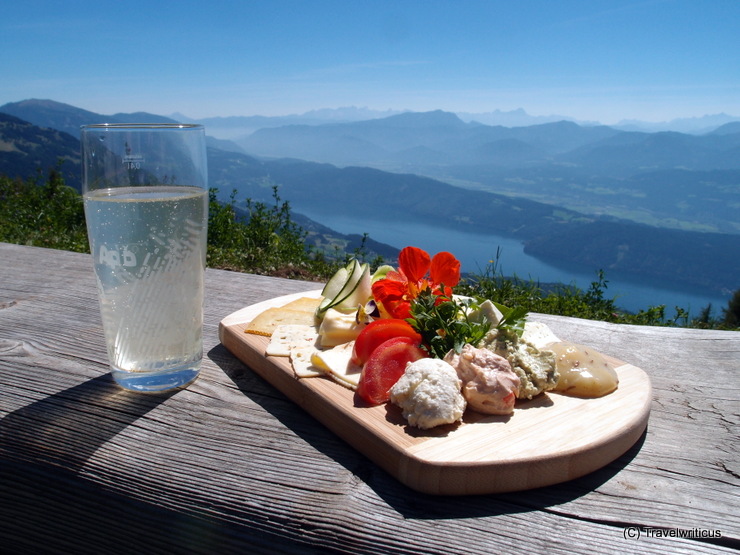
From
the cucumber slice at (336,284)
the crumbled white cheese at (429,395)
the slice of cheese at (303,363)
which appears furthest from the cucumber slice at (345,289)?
the crumbled white cheese at (429,395)

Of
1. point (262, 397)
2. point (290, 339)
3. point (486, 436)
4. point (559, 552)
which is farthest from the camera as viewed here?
point (290, 339)

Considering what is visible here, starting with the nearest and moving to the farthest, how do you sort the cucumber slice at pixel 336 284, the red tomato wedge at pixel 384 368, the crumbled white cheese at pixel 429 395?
the crumbled white cheese at pixel 429 395, the red tomato wedge at pixel 384 368, the cucumber slice at pixel 336 284

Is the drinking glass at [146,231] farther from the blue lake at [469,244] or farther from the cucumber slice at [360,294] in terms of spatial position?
the blue lake at [469,244]

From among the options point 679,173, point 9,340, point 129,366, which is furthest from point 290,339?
point 679,173

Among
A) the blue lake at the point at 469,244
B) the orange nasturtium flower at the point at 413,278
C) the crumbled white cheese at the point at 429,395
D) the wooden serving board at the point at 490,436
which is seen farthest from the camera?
the blue lake at the point at 469,244

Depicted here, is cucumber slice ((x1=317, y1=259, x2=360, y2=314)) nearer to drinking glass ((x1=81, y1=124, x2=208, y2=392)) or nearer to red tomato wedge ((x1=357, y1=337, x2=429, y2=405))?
red tomato wedge ((x1=357, y1=337, x2=429, y2=405))

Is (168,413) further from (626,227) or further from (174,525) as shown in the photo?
(626,227)

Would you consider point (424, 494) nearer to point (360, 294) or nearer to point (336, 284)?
point (360, 294)
